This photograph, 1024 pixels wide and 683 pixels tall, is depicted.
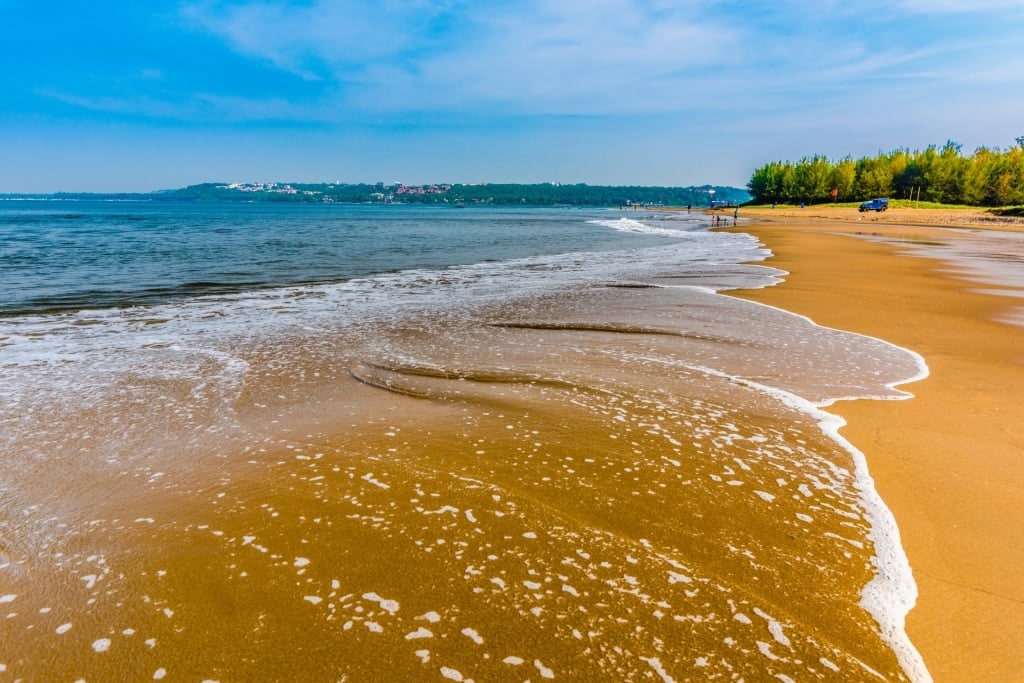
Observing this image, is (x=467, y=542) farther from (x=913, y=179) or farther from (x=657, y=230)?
(x=913, y=179)

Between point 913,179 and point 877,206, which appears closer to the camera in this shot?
point 877,206

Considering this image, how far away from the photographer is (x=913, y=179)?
3937 inches

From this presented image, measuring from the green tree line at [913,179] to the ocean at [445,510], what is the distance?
4263 inches

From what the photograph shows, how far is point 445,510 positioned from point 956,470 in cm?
463

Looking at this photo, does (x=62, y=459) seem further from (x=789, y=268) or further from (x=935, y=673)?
(x=789, y=268)

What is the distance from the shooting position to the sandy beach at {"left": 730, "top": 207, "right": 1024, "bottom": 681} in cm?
319

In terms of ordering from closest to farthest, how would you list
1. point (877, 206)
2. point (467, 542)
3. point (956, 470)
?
1. point (467, 542)
2. point (956, 470)
3. point (877, 206)

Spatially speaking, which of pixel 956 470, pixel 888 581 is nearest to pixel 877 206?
pixel 956 470

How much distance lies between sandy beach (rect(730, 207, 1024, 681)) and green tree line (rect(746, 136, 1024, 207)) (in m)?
102

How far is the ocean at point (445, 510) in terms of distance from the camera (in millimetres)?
3051

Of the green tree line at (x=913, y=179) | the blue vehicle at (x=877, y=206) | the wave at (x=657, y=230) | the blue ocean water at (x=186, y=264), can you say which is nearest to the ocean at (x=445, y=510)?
the blue ocean water at (x=186, y=264)

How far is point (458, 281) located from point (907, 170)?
→ 378 ft

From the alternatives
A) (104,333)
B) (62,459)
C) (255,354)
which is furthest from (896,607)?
(104,333)

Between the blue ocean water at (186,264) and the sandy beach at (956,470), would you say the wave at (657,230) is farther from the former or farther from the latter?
the sandy beach at (956,470)
